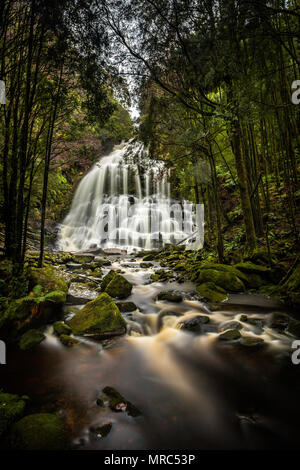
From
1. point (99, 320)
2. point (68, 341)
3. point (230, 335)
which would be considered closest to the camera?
point (68, 341)

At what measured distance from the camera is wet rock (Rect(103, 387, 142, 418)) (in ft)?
7.12

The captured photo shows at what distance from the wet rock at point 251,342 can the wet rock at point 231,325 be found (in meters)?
0.39

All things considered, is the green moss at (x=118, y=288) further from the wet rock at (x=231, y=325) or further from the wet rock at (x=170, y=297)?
the wet rock at (x=231, y=325)

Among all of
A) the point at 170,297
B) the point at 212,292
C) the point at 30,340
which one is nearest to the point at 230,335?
the point at 212,292

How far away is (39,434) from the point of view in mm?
1723

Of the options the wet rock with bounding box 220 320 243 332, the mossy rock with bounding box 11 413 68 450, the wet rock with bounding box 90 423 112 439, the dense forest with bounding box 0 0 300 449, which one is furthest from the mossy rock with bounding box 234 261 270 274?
the mossy rock with bounding box 11 413 68 450

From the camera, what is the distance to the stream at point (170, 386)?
1903mm

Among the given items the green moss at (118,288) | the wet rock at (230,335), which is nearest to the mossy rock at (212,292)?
the wet rock at (230,335)

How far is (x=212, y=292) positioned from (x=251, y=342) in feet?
7.74

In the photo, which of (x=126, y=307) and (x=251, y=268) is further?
(x=251, y=268)

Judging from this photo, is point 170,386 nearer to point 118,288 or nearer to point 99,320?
point 99,320

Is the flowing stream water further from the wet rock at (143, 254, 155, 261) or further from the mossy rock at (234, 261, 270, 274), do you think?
the wet rock at (143, 254, 155, 261)
